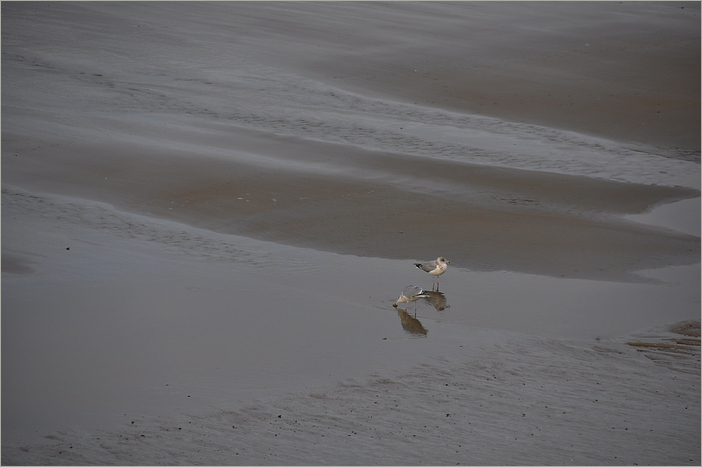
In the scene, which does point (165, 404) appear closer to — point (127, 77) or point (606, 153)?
point (606, 153)

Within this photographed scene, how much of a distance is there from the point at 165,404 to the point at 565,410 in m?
3.12

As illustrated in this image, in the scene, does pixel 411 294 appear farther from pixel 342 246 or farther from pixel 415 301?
pixel 342 246

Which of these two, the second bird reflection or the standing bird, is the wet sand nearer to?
the second bird reflection

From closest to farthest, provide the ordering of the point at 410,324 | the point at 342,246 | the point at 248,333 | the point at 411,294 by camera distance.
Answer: the point at 248,333, the point at 410,324, the point at 411,294, the point at 342,246

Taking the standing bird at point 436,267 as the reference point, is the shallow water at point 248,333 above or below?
below

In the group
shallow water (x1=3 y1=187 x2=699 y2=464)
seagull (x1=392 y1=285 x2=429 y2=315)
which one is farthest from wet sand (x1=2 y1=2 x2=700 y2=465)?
seagull (x1=392 y1=285 x2=429 y2=315)

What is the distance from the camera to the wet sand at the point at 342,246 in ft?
17.9

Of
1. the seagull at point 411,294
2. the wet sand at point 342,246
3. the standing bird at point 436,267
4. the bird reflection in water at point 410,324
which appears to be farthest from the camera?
the standing bird at point 436,267

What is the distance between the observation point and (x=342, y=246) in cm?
895

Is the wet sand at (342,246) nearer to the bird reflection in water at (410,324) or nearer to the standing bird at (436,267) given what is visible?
the bird reflection in water at (410,324)

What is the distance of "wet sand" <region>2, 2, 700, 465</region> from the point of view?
17.9ft

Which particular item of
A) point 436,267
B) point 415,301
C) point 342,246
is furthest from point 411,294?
point 342,246

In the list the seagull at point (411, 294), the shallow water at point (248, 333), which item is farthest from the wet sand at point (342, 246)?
the seagull at point (411, 294)

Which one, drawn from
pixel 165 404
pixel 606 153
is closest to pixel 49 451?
pixel 165 404
